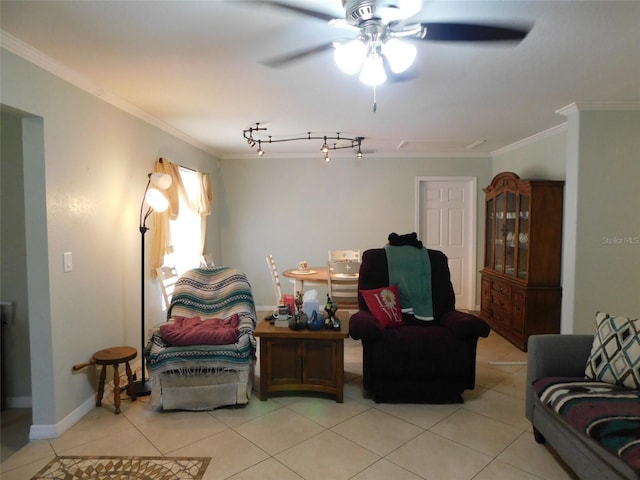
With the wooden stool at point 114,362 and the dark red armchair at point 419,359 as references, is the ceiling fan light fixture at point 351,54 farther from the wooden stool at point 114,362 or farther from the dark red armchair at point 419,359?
the wooden stool at point 114,362

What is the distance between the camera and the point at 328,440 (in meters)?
2.44

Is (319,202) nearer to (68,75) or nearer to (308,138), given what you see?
(308,138)

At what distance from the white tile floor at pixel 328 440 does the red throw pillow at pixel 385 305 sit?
2.04 ft

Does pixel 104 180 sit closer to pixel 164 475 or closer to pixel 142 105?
pixel 142 105

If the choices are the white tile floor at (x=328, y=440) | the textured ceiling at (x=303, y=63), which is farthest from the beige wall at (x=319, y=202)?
the white tile floor at (x=328, y=440)

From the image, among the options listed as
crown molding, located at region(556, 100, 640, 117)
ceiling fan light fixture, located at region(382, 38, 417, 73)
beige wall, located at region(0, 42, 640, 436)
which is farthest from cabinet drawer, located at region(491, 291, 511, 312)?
ceiling fan light fixture, located at region(382, 38, 417, 73)

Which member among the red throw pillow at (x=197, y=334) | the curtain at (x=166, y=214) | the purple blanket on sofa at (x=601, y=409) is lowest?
the purple blanket on sofa at (x=601, y=409)

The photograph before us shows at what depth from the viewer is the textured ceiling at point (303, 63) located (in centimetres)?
182

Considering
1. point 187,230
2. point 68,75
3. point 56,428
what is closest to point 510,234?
point 187,230

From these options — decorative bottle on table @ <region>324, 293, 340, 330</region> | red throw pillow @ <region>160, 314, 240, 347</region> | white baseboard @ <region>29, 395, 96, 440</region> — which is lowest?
white baseboard @ <region>29, 395, 96, 440</region>

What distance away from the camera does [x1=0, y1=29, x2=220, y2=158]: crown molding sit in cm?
209

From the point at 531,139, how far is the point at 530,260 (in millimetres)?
1539

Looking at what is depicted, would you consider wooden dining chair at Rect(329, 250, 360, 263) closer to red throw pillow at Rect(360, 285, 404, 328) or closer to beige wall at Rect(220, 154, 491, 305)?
beige wall at Rect(220, 154, 491, 305)

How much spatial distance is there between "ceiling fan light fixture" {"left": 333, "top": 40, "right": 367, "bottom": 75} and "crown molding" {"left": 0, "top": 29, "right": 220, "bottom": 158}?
174cm
